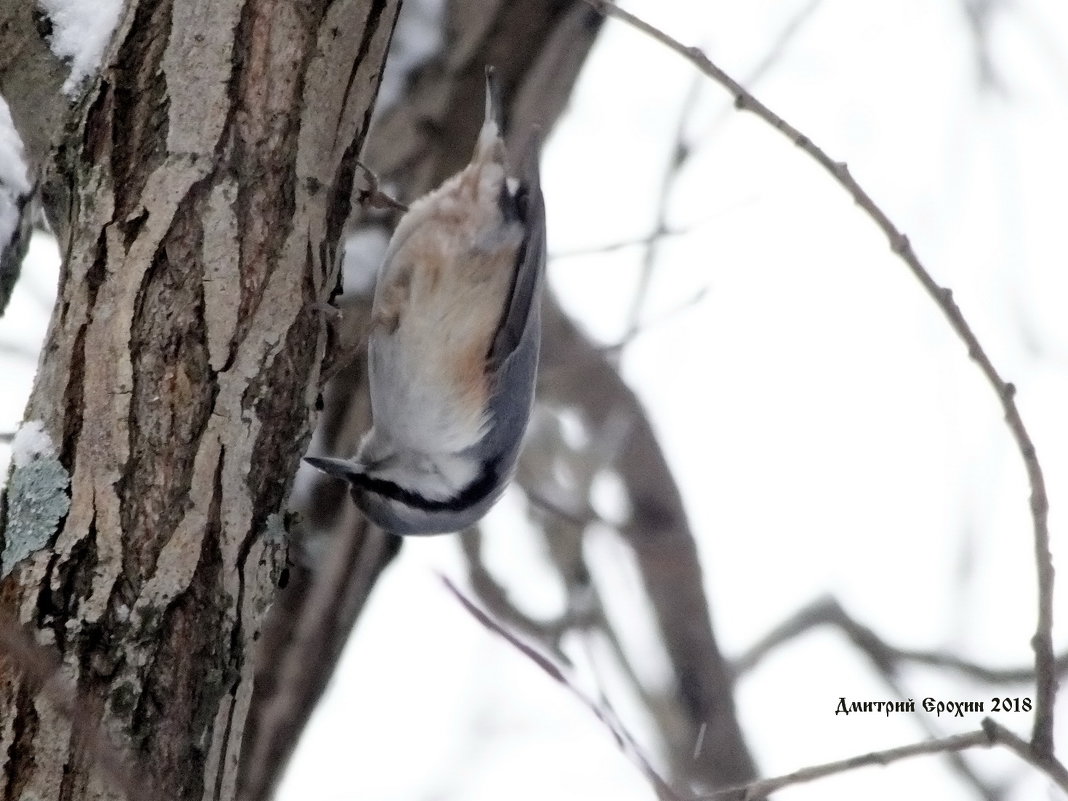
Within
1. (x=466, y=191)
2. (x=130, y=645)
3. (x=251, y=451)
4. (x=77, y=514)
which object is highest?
(x=466, y=191)

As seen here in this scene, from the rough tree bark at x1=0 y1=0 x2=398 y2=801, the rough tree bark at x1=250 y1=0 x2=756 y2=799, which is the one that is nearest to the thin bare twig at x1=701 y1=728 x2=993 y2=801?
the rough tree bark at x1=0 y1=0 x2=398 y2=801

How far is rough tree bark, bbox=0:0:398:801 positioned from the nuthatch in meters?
0.70

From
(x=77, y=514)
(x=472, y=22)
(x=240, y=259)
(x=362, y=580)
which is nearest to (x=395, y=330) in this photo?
(x=362, y=580)

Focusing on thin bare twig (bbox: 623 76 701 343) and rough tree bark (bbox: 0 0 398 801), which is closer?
rough tree bark (bbox: 0 0 398 801)

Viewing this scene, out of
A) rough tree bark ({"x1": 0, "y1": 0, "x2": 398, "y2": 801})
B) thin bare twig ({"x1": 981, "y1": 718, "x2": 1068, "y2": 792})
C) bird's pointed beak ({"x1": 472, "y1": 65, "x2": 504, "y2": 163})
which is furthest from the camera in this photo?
bird's pointed beak ({"x1": 472, "y1": 65, "x2": 504, "y2": 163})

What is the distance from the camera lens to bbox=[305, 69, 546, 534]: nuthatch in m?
2.25

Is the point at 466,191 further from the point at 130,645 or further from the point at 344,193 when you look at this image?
the point at 130,645

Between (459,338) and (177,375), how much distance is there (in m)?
0.95

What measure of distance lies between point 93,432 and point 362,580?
→ 102 centimetres

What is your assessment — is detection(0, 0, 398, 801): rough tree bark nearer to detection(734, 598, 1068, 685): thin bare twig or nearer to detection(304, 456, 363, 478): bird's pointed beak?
detection(304, 456, 363, 478): bird's pointed beak

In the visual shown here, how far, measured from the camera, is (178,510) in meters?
1.35

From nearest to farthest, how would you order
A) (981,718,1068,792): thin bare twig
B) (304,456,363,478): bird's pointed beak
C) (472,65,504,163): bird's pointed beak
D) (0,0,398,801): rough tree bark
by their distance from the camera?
(981,718,1068,792): thin bare twig
(0,0,398,801): rough tree bark
(304,456,363,478): bird's pointed beak
(472,65,504,163): bird's pointed beak

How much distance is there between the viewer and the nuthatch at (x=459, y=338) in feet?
7.38

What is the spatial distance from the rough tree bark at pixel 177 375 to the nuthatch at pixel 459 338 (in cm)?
70
